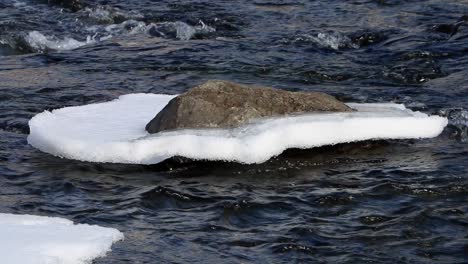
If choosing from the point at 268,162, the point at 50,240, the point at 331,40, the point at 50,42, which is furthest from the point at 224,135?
the point at 50,42

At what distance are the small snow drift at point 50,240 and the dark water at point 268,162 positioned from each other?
158 millimetres

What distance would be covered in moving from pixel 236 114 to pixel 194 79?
291 cm

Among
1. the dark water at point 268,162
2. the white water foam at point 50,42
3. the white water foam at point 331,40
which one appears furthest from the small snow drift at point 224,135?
the white water foam at point 50,42

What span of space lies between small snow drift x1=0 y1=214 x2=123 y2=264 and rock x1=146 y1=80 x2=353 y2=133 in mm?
1700

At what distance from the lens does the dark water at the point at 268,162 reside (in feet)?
21.1

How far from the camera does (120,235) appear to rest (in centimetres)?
643

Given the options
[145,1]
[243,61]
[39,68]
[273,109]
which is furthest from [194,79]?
[145,1]

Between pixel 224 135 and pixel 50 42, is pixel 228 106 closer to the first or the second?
pixel 224 135

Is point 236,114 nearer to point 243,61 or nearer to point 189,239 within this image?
point 189,239

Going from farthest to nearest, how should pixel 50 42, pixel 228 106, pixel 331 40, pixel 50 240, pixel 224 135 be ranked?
pixel 50 42 → pixel 331 40 → pixel 228 106 → pixel 224 135 → pixel 50 240

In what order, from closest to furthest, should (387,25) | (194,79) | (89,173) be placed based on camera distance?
1. (89,173)
2. (194,79)
3. (387,25)

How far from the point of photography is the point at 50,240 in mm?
6008

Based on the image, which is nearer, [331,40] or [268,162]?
[268,162]

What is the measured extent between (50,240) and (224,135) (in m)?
2.02
